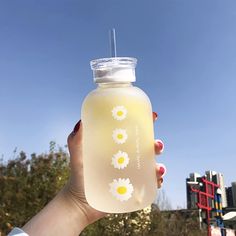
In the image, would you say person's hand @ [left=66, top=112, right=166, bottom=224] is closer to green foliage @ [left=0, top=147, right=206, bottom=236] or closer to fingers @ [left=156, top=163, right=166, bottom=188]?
fingers @ [left=156, top=163, right=166, bottom=188]

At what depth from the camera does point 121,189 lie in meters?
2.05

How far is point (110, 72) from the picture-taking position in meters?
2.14

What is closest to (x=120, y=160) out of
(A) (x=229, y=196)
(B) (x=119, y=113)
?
(B) (x=119, y=113)

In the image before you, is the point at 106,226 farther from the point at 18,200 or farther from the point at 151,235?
the point at 18,200

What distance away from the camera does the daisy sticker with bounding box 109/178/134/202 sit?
6.69 ft

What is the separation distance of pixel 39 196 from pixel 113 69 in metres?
19.3

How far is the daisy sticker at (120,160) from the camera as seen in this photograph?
2.05 metres

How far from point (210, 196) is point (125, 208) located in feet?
86.9

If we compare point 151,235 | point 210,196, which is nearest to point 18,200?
point 151,235

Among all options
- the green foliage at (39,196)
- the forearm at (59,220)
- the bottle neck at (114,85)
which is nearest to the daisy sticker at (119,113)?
the bottle neck at (114,85)

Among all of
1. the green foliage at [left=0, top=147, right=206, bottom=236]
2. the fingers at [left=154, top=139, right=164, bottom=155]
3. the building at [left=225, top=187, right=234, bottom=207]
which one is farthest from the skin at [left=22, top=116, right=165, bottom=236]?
the building at [left=225, top=187, right=234, bottom=207]

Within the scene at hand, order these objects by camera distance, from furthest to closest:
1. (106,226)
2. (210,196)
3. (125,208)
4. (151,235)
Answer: (210,196)
(151,235)
(106,226)
(125,208)

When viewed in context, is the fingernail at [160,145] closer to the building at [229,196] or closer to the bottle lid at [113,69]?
the bottle lid at [113,69]

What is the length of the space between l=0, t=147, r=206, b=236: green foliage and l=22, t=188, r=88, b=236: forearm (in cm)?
1716
